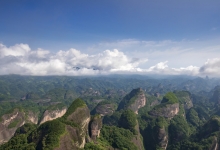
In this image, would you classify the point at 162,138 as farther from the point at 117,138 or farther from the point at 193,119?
the point at 193,119

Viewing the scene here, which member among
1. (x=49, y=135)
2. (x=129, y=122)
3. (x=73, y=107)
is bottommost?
(x=129, y=122)

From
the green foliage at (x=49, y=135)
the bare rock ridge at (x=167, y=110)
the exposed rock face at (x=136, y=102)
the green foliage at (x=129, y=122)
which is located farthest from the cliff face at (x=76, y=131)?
the exposed rock face at (x=136, y=102)

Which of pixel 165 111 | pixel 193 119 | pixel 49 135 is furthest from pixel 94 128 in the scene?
pixel 193 119

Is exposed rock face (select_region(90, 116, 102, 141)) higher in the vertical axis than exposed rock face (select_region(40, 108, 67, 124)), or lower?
higher

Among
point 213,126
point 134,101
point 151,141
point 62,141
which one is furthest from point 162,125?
point 134,101

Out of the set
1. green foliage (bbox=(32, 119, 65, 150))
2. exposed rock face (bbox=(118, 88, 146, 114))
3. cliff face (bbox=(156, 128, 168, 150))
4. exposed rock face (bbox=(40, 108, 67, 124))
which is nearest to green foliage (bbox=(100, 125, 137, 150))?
cliff face (bbox=(156, 128, 168, 150))

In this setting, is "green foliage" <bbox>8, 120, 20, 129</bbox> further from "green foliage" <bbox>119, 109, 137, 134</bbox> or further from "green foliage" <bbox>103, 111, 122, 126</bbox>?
"green foliage" <bbox>119, 109, 137, 134</bbox>
